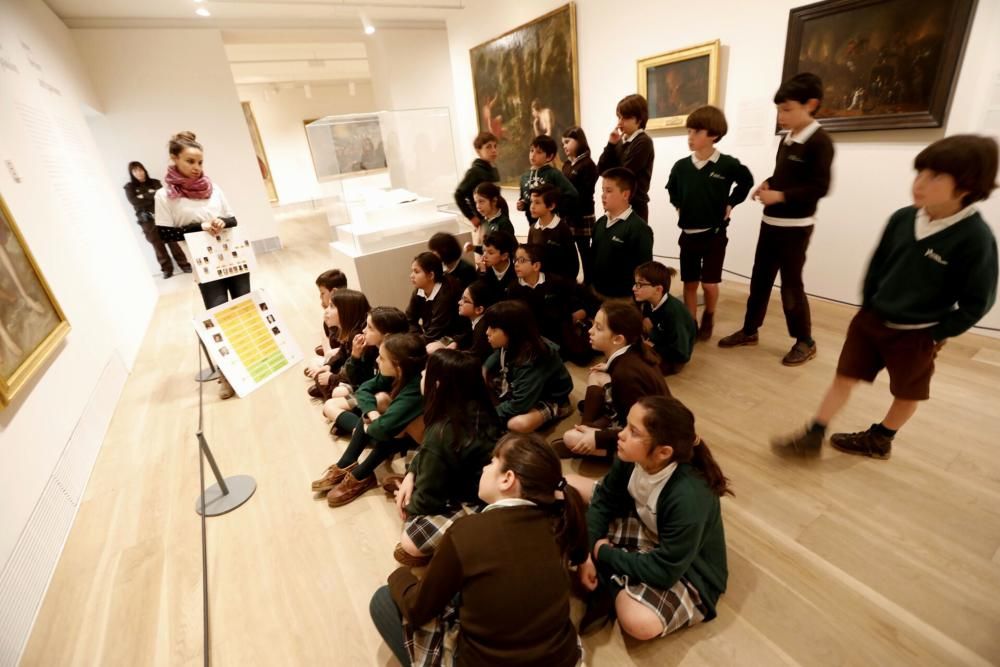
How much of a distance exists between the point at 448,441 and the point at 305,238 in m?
8.48

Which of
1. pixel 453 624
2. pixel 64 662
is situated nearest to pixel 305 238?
pixel 64 662

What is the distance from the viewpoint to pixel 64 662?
66.7 inches

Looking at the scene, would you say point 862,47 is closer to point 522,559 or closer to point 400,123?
point 400,123

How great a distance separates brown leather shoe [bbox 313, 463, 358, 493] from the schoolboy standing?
281 cm

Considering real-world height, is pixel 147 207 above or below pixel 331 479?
above

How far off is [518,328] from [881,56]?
10.3 feet

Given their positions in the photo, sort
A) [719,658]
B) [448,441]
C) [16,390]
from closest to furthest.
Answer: [719,658] < [448,441] < [16,390]

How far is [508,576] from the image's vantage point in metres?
1.13

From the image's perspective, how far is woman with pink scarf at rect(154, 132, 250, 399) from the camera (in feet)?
10.0

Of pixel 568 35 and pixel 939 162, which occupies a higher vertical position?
pixel 568 35

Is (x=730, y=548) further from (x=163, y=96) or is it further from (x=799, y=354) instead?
→ (x=163, y=96)

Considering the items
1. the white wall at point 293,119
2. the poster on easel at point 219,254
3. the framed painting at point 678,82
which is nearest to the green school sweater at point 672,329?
the framed painting at point 678,82

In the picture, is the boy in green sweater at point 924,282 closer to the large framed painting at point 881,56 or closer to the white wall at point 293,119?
the large framed painting at point 881,56

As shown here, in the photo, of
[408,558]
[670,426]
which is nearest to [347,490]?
[408,558]
